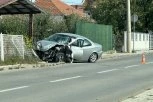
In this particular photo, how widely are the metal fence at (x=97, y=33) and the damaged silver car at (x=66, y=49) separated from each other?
6.60m

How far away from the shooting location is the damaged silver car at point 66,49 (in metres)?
27.9

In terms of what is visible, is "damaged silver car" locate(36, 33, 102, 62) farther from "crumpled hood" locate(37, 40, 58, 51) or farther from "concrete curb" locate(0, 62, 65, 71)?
"concrete curb" locate(0, 62, 65, 71)

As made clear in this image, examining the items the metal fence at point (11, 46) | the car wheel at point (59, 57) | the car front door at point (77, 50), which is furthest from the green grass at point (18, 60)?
the car front door at point (77, 50)

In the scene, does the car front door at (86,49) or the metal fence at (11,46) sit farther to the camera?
the car front door at (86,49)

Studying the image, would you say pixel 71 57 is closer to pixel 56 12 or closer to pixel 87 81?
pixel 87 81

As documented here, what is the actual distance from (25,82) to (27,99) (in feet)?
14.2

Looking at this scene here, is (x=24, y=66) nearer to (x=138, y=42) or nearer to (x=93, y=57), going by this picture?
(x=93, y=57)

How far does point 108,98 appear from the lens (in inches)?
521

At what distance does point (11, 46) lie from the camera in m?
26.9

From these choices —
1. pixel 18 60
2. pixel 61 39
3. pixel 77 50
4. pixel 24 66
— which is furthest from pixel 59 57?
pixel 24 66

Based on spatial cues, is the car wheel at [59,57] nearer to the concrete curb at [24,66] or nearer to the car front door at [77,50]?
the car front door at [77,50]

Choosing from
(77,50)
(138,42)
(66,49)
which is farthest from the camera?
(138,42)

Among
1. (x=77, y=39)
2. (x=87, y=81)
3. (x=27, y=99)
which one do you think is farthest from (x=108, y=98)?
(x=77, y=39)

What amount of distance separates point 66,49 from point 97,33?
11.6 metres
